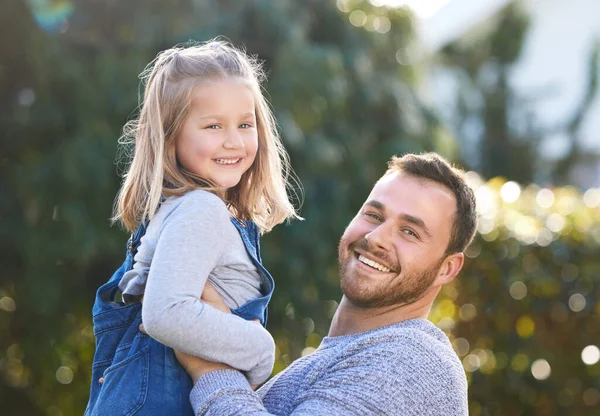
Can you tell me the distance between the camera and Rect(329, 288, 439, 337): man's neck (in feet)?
8.81

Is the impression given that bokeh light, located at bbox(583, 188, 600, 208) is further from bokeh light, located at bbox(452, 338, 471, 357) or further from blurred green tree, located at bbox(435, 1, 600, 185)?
blurred green tree, located at bbox(435, 1, 600, 185)

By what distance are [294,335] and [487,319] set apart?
205 centimetres

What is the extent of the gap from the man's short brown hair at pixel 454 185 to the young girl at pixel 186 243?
0.49 metres

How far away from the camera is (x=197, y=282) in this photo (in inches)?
82.4

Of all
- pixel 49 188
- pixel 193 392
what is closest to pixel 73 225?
pixel 49 188

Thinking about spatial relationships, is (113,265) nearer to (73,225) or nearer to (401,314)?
(73,225)

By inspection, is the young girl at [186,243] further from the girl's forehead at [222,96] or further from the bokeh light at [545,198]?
the bokeh light at [545,198]

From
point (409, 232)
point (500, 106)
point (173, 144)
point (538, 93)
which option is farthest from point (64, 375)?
point (538, 93)

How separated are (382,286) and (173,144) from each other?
75 centimetres

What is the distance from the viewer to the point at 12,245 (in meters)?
6.89

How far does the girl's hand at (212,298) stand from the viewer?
7.11 ft

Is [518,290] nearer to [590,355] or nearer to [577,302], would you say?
[577,302]

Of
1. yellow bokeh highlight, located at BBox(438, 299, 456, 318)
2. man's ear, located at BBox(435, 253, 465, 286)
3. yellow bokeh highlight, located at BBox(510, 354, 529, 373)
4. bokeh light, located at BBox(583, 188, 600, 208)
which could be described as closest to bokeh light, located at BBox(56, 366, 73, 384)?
yellow bokeh highlight, located at BBox(438, 299, 456, 318)

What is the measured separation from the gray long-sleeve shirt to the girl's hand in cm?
3
